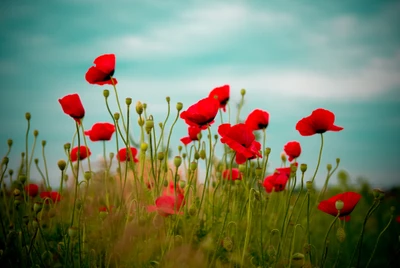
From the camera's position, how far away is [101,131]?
7.32 ft

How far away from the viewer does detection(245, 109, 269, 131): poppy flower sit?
7.27 feet

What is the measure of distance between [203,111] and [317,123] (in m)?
0.53

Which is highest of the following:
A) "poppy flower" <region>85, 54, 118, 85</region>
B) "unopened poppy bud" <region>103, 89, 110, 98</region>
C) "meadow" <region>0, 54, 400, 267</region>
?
"poppy flower" <region>85, 54, 118, 85</region>

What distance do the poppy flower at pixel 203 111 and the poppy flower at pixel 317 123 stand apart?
1.35 ft

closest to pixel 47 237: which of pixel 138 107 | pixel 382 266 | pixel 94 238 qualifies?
pixel 94 238

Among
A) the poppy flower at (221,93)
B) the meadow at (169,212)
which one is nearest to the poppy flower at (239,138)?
the meadow at (169,212)

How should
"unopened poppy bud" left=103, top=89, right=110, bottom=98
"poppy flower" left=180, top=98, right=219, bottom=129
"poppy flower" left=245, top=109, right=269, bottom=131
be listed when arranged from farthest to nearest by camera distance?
"poppy flower" left=245, top=109, right=269, bottom=131, "unopened poppy bud" left=103, top=89, right=110, bottom=98, "poppy flower" left=180, top=98, right=219, bottom=129

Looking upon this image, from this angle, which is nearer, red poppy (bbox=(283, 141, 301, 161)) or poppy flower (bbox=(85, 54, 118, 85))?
poppy flower (bbox=(85, 54, 118, 85))

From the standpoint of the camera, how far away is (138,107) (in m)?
1.88

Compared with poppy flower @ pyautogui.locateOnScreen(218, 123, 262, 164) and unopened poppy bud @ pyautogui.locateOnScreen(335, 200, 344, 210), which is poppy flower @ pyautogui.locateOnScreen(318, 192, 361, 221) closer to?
unopened poppy bud @ pyautogui.locateOnScreen(335, 200, 344, 210)

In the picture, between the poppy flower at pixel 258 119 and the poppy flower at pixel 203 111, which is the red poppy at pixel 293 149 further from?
the poppy flower at pixel 203 111

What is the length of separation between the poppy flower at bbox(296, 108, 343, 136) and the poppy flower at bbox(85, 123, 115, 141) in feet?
3.37

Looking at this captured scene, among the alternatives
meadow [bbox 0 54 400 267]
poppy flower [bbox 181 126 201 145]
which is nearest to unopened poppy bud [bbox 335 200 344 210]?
meadow [bbox 0 54 400 267]

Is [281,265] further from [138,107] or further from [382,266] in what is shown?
[382,266]
